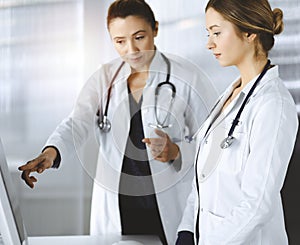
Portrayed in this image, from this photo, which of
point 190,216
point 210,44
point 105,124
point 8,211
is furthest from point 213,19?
point 8,211

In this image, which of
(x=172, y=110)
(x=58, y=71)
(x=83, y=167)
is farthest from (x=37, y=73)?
(x=172, y=110)

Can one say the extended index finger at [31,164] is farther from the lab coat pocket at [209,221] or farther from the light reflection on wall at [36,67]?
the lab coat pocket at [209,221]

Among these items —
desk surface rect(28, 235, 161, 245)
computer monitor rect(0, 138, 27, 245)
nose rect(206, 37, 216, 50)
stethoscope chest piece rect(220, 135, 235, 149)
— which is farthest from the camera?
nose rect(206, 37, 216, 50)

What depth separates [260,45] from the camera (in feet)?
5.57

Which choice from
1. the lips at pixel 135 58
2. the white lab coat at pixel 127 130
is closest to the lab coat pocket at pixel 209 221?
the white lab coat at pixel 127 130

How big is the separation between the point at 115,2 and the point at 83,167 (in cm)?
63

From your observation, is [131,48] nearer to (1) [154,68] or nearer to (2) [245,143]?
(1) [154,68]

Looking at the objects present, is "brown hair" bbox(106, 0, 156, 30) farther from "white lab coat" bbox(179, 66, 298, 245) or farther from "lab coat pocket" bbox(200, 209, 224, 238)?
"lab coat pocket" bbox(200, 209, 224, 238)

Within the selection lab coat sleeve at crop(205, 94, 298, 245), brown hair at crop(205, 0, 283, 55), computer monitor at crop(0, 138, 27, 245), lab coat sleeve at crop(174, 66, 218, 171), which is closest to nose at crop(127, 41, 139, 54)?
lab coat sleeve at crop(174, 66, 218, 171)

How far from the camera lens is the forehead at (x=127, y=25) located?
1.95m

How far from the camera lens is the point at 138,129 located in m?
1.94

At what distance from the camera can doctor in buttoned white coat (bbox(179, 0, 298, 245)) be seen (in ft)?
4.57

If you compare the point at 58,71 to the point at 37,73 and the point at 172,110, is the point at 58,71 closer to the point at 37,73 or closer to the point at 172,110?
the point at 37,73

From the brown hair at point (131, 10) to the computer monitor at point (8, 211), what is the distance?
1414mm
